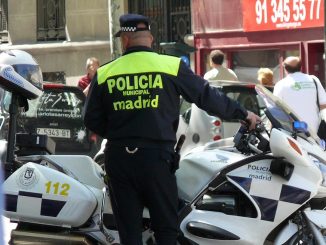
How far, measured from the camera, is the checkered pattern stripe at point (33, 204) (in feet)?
17.0

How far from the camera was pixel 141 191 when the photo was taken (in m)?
4.68

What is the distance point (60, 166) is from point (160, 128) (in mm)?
→ 1063

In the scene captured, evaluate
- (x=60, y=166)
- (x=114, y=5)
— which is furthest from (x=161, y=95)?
(x=114, y=5)

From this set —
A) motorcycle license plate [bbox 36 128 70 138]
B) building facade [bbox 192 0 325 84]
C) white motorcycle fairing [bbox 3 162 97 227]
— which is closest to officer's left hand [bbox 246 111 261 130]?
white motorcycle fairing [bbox 3 162 97 227]

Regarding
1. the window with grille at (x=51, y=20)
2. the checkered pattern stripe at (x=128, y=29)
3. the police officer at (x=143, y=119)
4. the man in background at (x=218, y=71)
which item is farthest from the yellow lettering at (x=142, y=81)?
the window with grille at (x=51, y=20)

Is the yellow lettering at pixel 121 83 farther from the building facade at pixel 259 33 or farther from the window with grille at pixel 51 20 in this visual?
the window with grille at pixel 51 20

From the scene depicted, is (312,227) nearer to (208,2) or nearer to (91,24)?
(208,2)

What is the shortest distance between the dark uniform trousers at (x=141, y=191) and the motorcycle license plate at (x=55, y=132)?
477 cm

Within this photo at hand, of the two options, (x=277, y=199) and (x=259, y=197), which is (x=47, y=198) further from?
(x=277, y=199)

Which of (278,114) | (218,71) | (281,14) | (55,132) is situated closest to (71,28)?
(281,14)

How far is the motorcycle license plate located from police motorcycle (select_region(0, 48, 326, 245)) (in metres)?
3.98

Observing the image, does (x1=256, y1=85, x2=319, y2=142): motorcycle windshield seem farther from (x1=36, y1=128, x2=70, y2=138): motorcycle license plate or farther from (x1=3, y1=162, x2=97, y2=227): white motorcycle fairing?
(x1=36, y1=128, x2=70, y2=138): motorcycle license plate

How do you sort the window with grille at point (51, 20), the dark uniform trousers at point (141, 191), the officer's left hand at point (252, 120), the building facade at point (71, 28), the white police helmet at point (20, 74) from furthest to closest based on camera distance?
1. the window with grille at point (51, 20)
2. the building facade at point (71, 28)
3. the white police helmet at point (20, 74)
4. the officer's left hand at point (252, 120)
5. the dark uniform trousers at point (141, 191)

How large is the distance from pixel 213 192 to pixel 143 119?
2.55ft
